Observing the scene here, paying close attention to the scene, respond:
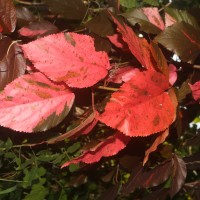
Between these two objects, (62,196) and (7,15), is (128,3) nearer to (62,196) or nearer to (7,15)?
(7,15)

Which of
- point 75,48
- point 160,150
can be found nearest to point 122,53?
point 75,48

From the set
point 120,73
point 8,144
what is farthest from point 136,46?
point 8,144

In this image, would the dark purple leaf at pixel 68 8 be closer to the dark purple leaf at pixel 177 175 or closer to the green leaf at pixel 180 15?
the green leaf at pixel 180 15

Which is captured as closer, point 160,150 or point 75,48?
point 75,48

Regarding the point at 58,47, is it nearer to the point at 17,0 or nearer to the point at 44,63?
the point at 44,63

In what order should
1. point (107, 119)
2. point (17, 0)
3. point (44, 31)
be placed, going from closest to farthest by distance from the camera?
point (107, 119)
point (44, 31)
point (17, 0)

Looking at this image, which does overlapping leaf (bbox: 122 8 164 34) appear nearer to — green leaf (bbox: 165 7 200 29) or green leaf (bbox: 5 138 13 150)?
green leaf (bbox: 165 7 200 29)

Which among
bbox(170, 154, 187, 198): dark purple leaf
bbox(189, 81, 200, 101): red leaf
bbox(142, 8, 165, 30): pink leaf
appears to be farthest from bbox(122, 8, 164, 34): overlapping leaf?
bbox(170, 154, 187, 198): dark purple leaf
